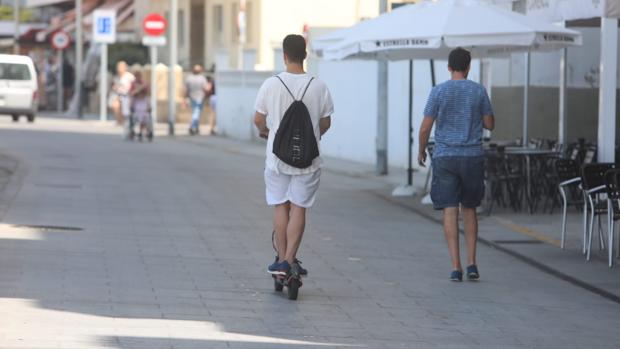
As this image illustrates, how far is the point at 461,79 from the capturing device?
39.9 ft

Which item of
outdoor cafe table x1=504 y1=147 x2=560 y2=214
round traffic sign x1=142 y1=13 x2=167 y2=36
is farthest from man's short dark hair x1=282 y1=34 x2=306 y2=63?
round traffic sign x1=142 y1=13 x2=167 y2=36

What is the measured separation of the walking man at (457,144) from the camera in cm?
1205

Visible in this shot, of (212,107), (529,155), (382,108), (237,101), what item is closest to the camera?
(529,155)

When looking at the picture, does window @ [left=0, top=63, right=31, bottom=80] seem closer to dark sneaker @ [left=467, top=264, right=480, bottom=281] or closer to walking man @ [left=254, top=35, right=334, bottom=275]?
dark sneaker @ [left=467, top=264, right=480, bottom=281]

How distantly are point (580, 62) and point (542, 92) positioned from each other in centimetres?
70

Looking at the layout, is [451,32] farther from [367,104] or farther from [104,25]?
[104,25]

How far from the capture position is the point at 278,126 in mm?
10906

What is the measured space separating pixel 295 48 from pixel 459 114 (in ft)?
5.61

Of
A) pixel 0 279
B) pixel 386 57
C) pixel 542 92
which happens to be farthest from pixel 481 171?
pixel 542 92

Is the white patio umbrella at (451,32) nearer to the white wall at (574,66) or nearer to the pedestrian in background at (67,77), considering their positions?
the white wall at (574,66)

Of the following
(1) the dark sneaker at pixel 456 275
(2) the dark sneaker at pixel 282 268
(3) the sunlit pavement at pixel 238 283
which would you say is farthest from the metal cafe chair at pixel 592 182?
(2) the dark sneaker at pixel 282 268

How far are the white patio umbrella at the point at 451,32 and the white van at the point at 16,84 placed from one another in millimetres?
23809

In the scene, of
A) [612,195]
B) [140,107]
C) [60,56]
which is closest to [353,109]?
[140,107]

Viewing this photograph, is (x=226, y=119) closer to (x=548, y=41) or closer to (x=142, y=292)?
(x=548, y=41)
